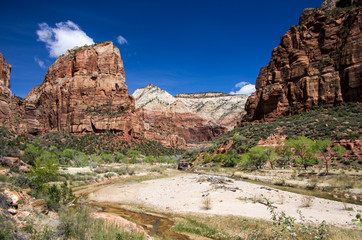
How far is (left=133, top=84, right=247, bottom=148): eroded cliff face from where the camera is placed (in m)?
134

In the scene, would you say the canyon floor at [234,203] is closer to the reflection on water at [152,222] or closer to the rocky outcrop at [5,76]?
the reflection on water at [152,222]

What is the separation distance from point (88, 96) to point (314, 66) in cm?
7798

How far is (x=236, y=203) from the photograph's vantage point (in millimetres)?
14383

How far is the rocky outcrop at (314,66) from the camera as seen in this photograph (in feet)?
159

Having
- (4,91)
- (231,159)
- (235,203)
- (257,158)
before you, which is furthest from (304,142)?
(4,91)

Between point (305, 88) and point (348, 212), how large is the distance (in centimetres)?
5038

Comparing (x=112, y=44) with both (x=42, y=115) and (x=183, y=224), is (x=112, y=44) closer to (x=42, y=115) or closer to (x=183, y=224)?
(x=42, y=115)

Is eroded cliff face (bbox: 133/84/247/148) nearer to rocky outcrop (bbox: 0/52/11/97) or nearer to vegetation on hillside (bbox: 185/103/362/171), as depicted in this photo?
rocky outcrop (bbox: 0/52/11/97)

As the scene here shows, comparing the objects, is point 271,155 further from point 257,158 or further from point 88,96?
point 88,96

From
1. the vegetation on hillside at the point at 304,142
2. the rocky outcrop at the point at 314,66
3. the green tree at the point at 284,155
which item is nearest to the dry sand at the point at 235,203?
the vegetation on hillside at the point at 304,142

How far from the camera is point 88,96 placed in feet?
275

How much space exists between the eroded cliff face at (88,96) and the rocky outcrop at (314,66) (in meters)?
49.0

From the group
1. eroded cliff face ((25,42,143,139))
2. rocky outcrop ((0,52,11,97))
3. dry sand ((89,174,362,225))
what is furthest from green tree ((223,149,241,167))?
rocky outcrop ((0,52,11,97))

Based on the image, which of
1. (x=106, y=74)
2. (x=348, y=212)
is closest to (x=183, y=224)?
(x=348, y=212)
